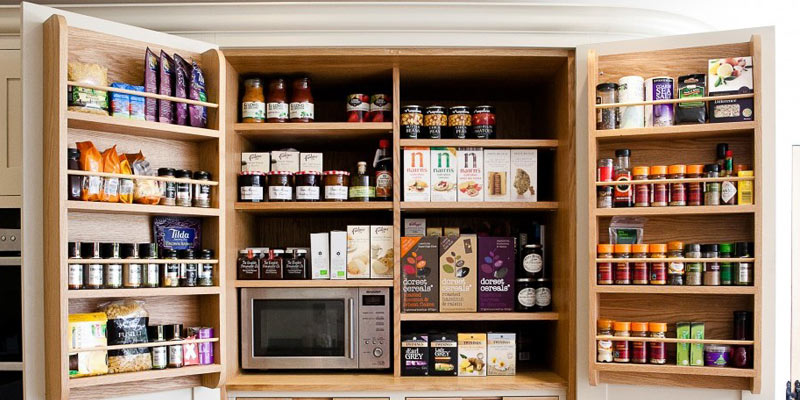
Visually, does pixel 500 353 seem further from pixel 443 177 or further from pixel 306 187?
pixel 306 187

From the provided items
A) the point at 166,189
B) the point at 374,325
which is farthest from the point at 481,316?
the point at 166,189

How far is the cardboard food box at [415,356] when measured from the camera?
2.51 metres

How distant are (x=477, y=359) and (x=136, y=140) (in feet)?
4.85

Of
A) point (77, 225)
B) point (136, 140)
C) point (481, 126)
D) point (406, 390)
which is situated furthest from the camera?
point (481, 126)

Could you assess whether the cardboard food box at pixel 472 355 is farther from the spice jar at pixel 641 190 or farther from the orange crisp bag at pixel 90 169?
the orange crisp bag at pixel 90 169

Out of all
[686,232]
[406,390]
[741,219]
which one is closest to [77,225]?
[406,390]

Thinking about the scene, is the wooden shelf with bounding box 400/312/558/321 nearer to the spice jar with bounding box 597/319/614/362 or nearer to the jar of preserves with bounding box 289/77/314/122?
the spice jar with bounding box 597/319/614/362

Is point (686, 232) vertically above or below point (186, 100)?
below

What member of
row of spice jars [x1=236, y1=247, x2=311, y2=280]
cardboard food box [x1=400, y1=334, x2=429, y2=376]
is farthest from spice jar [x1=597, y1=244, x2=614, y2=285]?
→ row of spice jars [x1=236, y1=247, x2=311, y2=280]

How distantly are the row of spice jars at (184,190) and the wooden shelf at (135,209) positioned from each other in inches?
1.4

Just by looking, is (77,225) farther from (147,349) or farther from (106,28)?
(106,28)

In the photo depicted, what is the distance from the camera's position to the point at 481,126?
8.40ft

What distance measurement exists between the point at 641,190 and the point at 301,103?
128cm

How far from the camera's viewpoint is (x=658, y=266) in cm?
218
